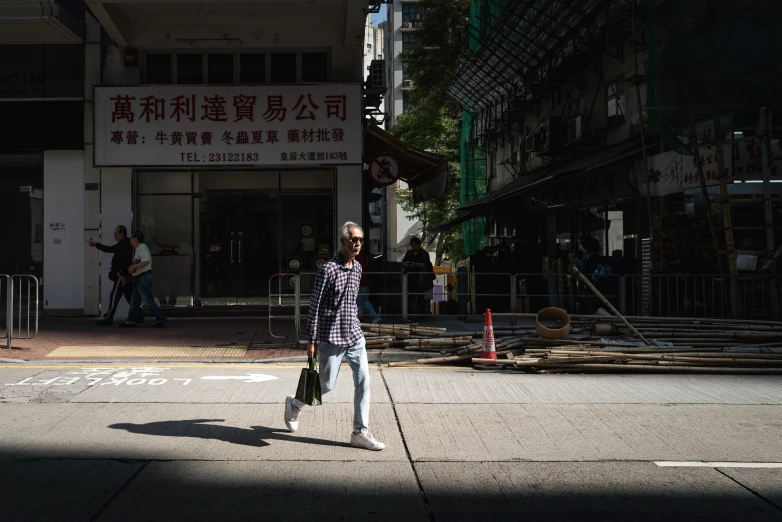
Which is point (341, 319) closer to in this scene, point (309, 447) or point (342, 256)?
point (342, 256)

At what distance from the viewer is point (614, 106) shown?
58.9 ft

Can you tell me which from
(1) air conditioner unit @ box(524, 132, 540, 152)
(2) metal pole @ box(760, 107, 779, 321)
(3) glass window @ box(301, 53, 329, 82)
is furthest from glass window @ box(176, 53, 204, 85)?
(2) metal pole @ box(760, 107, 779, 321)

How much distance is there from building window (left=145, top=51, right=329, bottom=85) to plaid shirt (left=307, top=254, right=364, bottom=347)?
10557 mm

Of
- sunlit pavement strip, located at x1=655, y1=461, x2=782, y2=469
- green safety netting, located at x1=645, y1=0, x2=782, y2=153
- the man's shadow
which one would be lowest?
sunlit pavement strip, located at x1=655, y1=461, x2=782, y2=469

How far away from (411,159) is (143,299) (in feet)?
22.6

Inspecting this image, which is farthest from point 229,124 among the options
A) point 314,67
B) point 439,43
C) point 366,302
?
Result: point 439,43

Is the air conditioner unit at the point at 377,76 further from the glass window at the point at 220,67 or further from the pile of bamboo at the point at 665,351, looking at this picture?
the pile of bamboo at the point at 665,351

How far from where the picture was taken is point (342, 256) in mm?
6367

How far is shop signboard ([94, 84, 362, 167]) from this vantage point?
50.5 ft

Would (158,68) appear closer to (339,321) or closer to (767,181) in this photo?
(767,181)

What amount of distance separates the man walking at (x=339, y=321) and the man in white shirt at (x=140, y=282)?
814cm

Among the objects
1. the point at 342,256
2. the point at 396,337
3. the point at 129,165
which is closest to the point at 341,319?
the point at 342,256

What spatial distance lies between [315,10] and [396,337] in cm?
707

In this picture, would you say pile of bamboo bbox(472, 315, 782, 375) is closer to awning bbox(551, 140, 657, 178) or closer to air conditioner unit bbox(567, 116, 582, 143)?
awning bbox(551, 140, 657, 178)
